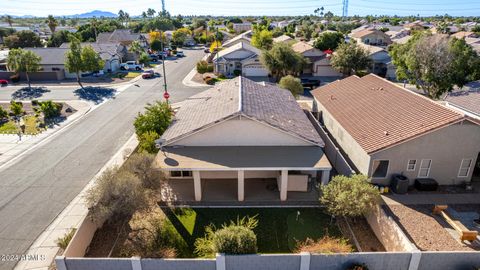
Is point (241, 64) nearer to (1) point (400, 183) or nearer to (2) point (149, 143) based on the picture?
(2) point (149, 143)

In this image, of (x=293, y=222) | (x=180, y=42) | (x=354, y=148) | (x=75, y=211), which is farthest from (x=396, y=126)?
(x=180, y=42)

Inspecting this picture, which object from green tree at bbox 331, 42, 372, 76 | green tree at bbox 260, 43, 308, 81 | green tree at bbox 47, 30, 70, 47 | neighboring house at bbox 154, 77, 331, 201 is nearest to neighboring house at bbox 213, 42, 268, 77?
green tree at bbox 260, 43, 308, 81

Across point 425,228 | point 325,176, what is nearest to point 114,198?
point 325,176

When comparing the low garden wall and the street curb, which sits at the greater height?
the low garden wall

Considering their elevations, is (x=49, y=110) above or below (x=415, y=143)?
below

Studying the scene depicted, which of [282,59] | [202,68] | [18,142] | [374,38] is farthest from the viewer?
A: [374,38]

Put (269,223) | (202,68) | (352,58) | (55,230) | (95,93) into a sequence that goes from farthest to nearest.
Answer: (202,68), (352,58), (95,93), (269,223), (55,230)

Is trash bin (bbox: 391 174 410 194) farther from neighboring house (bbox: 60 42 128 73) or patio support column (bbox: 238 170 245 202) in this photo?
neighboring house (bbox: 60 42 128 73)

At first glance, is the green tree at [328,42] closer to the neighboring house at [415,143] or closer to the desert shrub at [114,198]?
the neighboring house at [415,143]
